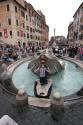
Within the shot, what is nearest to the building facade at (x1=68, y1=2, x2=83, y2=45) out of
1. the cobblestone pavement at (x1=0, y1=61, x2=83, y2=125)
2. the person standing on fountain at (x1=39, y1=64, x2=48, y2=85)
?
the person standing on fountain at (x1=39, y1=64, x2=48, y2=85)

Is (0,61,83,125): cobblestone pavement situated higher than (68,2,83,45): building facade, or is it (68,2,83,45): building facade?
(68,2,83,45): building facade

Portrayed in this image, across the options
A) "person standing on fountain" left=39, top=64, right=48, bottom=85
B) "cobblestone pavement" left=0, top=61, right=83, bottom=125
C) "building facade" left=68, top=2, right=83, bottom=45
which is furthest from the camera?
"building facade" left=68, top=2, right=83, bottom=45

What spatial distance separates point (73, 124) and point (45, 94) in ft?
6.84

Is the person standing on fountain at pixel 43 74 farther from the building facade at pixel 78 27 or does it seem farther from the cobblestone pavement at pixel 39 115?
the building facade at pixel 78 27

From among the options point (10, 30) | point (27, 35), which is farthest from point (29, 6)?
point (10, 30)

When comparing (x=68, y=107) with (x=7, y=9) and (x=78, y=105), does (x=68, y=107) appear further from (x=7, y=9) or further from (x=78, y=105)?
(x=7, y=9)

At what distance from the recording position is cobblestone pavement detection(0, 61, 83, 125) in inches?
167

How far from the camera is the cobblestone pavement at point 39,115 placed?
4.25 m

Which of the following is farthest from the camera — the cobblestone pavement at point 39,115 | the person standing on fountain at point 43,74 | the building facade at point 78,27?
the building facade at point 78,27

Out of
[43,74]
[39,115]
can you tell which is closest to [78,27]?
[43,74]

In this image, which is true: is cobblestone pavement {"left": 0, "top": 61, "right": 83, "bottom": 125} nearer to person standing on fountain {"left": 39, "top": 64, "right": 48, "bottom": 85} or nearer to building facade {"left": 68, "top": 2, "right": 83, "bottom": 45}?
person standing on fountain {"left": 39, "top": 64, "right": 48, "bottom": 85}

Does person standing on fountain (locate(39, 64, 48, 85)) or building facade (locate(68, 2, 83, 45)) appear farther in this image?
building facade (locate(68, 2, 83, 45))

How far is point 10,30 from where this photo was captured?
30875 mm

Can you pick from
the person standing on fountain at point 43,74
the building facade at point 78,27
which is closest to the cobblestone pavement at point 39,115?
the person standing on fountain at point 43,74
